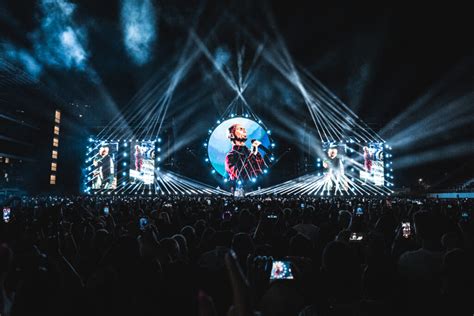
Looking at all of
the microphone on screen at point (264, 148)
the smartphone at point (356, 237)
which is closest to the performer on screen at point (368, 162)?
the microphone on screen at point (264, 148)

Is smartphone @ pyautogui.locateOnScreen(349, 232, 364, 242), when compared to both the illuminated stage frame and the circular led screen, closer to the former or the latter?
the circular led screen

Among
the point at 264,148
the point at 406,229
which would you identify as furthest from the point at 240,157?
the point at 406,229

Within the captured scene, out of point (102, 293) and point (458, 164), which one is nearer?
point (102, 293)

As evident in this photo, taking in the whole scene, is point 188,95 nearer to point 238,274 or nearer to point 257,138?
point 257,138

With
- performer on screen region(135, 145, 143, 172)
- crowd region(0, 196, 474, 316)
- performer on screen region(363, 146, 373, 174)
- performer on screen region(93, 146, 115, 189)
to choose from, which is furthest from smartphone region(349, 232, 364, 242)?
performer on screen region(93, 146, 115, 189)

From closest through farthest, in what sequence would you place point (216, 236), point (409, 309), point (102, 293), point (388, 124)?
1. point (102, 293)
2. point (409, 309)
3. point (216, 236)
4. point (388, 124)

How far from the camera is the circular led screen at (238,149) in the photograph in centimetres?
3897

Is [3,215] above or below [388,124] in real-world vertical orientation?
below

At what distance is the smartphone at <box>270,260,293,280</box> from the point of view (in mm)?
3869

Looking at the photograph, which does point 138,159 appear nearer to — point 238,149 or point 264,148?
point 238,149

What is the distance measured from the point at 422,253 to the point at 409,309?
1.51 metres

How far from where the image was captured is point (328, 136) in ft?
→ 142

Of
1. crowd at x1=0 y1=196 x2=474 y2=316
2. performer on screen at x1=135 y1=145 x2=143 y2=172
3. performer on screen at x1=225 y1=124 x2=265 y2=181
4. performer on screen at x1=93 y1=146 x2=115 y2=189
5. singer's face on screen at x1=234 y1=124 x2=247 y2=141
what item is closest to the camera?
crowd at x1=0 y1=196 x2=474 y2=316

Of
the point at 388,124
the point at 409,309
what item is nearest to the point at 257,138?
the point at 388,124
